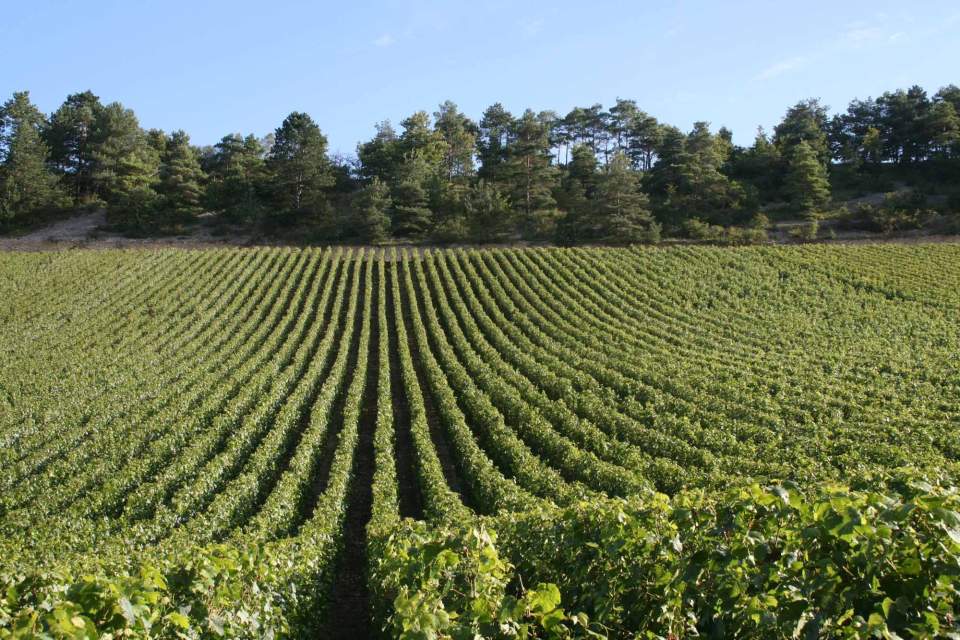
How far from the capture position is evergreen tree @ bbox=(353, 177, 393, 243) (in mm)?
56000

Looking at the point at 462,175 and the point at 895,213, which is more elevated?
the point at 462,175

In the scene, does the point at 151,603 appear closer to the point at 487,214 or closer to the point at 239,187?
the point at 487,214

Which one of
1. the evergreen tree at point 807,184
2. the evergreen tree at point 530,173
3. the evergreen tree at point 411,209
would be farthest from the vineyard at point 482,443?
the evergreen tree at point 530,173

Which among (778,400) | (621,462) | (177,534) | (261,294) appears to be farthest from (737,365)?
(261,294)

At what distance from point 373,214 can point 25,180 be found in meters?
34.1

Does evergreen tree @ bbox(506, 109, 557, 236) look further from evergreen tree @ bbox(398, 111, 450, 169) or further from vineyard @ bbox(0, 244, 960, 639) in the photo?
vineyard @ bbox(0, 244, 960, 639)

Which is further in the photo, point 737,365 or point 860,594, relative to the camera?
point 737,365

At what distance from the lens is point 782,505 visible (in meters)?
4.79

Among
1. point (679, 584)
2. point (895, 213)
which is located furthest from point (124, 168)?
point (679, 584)

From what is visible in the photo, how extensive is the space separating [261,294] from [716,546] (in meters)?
36.4

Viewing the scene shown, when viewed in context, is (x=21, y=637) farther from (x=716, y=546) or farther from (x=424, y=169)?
(x=424, y=169)

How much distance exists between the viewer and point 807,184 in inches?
2275

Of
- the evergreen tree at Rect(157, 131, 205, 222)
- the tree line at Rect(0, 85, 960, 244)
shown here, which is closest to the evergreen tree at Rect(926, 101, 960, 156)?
the tree line at Rect(0, 85, 960, 244)

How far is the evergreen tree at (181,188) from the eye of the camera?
61.4 m
